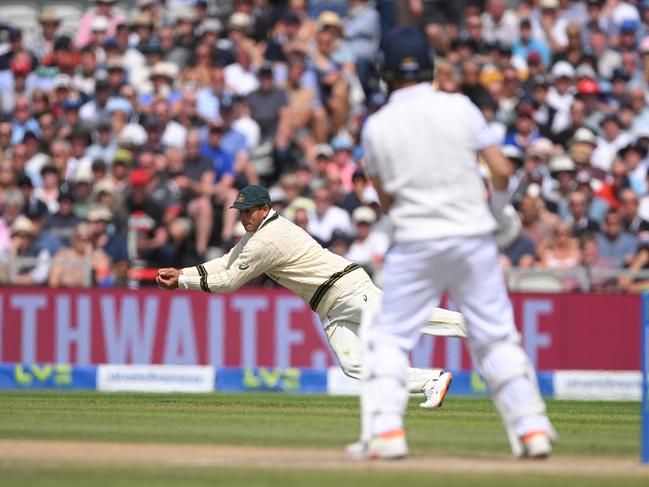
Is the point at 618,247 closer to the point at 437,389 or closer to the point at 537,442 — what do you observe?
the point at 437,389

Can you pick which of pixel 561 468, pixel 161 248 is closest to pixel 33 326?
pixel 161 248

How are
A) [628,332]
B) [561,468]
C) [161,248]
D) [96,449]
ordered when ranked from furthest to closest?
[161,248] < [628,332] < [96,449] < [561,468]

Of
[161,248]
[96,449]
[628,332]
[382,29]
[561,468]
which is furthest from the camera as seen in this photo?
[382,29]

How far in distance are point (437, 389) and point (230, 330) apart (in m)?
6.31

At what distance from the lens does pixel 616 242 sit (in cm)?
1766

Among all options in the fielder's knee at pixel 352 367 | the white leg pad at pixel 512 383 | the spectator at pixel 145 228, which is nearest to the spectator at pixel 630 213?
the spectator at pixel 145 228

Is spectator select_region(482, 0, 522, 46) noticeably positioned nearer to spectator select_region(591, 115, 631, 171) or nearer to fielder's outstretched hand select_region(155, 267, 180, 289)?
spectator select_region(591, 115, 631, 171)

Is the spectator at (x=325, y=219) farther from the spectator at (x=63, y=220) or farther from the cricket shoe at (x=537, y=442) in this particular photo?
the cricket shoe at (x=537, y=442)

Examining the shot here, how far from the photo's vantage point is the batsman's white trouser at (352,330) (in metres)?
11.8

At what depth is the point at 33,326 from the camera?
1825cm

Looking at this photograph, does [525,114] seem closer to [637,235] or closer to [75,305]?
[637,235]

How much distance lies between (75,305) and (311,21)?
20.5 feet

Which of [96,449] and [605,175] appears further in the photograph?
[605,175]

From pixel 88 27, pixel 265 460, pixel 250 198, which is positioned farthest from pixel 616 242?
pixel 265 460
